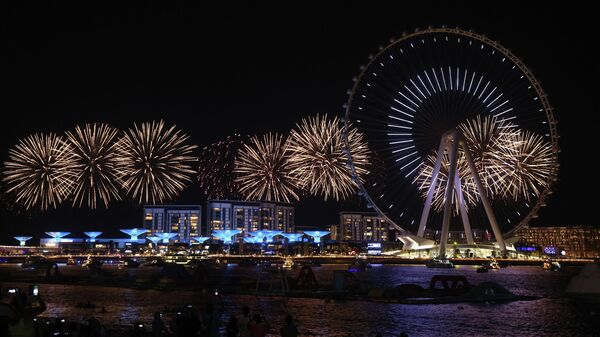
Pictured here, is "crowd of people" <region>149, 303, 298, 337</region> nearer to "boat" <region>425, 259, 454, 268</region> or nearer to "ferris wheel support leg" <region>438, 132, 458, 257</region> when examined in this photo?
"ferris wheel support leg" <region>438, 132, 458, 257</region>

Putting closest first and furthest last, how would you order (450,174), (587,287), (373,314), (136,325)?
1. (136,325)
2. (373,314)
3. (587,287)
4. (450,174)

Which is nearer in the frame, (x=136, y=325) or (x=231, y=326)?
(x=231, y=326)

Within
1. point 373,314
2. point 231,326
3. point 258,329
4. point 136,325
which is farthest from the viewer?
point 373,314

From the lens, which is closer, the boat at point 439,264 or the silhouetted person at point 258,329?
the silhouetted person at point 258,329

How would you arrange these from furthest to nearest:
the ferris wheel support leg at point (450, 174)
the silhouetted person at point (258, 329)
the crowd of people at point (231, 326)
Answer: the ferris wheel support leg at point (450, 174) → the silhouetted person at point (258, 329) → the crowd of people at point (231, 326)

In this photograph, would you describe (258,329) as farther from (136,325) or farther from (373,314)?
(373,314)

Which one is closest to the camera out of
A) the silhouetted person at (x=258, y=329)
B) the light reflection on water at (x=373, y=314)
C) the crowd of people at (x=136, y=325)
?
the crowd of people at (x=136, y=325)

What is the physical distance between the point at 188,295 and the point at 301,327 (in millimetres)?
25154

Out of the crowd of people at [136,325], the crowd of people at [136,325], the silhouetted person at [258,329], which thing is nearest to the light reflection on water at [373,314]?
the crowd of people at [136,325]

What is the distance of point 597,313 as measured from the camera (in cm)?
4338

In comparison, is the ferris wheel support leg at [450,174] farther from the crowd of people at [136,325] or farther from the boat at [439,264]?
the crowd of people at [136,325]

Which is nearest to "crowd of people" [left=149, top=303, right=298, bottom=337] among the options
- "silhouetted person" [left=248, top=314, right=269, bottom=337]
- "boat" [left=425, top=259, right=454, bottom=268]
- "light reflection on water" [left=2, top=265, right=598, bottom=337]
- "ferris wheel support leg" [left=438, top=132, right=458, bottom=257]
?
"silhouetted person" [left=248, top=314, right=269, bottom=337]

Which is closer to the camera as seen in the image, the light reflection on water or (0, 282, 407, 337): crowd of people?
(0, 282, 407, 337): crowd of people

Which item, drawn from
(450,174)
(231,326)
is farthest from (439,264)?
(231,326)
